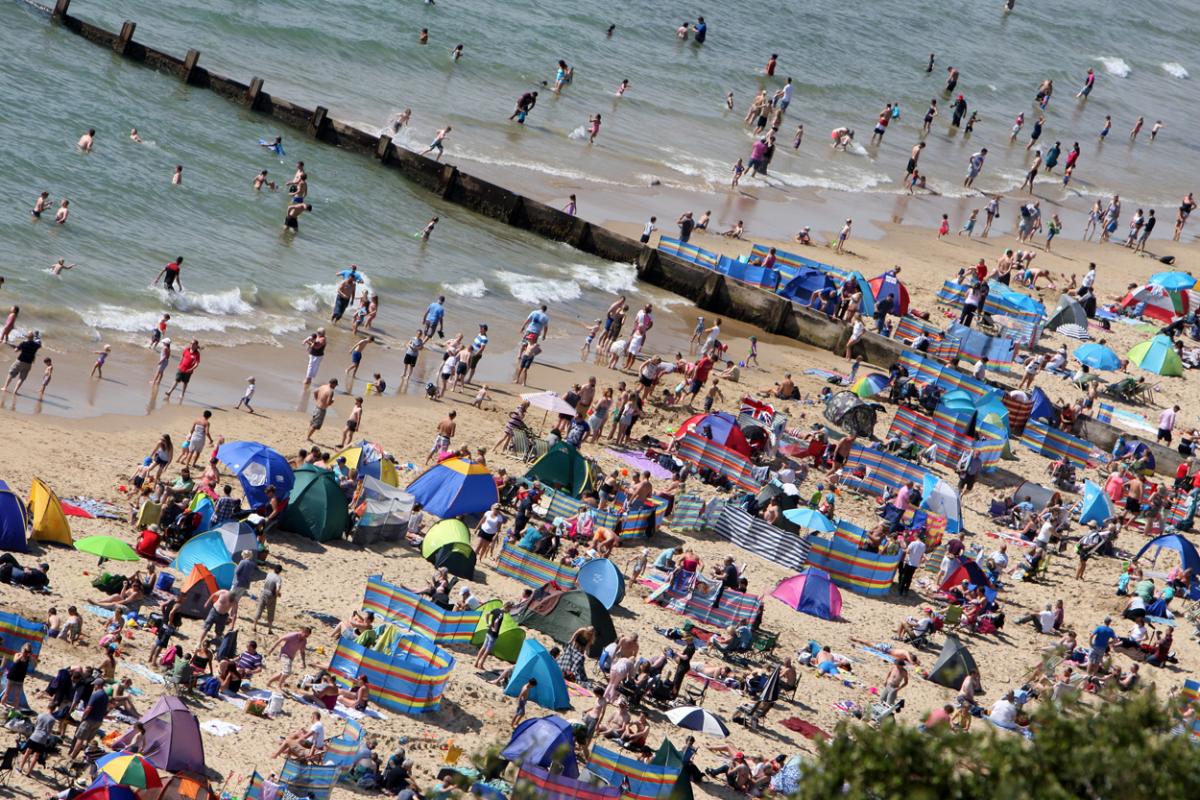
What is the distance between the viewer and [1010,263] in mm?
36562

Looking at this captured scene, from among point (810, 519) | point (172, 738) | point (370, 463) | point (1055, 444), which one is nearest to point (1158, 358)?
point (1055, 444)

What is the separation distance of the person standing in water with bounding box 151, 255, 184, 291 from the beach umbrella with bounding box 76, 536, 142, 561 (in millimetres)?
9713

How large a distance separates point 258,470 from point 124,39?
2357 centimetres

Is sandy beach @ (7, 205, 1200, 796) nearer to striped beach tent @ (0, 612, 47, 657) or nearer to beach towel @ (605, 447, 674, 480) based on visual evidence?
beach towel @ (605, 447, 674, 480)

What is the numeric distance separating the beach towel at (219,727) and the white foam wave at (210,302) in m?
12.8

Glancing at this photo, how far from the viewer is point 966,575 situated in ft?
72.8

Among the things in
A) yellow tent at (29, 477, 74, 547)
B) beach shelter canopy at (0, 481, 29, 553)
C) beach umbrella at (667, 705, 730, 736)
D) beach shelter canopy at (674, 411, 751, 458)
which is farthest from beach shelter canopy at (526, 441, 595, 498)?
beach shelter canopy at (0, 481, 29, 553)

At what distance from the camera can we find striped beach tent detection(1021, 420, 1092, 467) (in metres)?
28.2

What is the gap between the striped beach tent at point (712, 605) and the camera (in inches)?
780

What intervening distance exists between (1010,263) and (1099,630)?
17341 millimetres

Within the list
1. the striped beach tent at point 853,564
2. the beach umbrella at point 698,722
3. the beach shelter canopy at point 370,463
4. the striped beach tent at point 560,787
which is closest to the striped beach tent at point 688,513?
the striped beach tent at point 853,564

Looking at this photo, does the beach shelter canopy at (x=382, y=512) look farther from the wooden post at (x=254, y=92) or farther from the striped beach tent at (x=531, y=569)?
the wooden post at (x=254, y=92)

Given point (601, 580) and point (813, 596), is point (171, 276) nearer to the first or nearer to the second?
point (601, 580)

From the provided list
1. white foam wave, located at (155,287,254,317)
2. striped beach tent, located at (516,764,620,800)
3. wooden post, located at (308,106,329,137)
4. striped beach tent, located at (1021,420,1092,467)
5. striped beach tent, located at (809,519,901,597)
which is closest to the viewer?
striped beach tent, located at (516,764,620,800)
